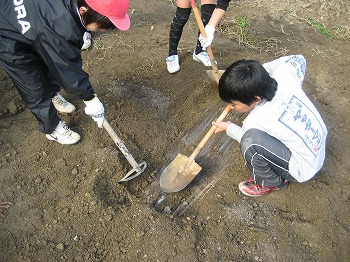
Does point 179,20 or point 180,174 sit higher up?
point 179,20

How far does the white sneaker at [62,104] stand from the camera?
11.5 ft

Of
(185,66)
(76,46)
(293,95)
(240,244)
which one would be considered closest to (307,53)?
(185,66)

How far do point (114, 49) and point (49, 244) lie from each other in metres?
2.60

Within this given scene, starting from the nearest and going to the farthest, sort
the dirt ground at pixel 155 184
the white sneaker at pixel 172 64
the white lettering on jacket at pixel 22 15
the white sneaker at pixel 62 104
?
the white lettering on jacket at pixel 22 15
the dirt ground at pixel 155 184
the white sneaker at pixel 62 104
the white sneaker at pixel 172 64

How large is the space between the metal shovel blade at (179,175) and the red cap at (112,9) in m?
1.31

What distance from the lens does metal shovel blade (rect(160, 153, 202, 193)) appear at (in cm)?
311

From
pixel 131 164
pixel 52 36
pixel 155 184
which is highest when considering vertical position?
pixel 52 36

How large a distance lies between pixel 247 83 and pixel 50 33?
1.36m

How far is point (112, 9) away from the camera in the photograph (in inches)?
90.4

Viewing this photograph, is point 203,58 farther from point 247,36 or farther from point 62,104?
point 62,104

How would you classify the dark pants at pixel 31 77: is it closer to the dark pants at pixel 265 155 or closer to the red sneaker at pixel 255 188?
the dark pants at pixel 265 155

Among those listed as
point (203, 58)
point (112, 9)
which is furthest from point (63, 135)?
point (203, 58)

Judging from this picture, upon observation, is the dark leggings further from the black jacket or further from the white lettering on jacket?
the white lettering on jacket

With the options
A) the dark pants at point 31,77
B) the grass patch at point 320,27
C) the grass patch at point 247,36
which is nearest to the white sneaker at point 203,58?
the grass patch at point 247,36
